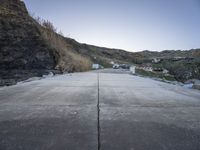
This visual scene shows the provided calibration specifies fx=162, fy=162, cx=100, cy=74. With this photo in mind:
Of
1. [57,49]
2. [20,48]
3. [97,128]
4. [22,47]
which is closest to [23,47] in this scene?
[22,47]

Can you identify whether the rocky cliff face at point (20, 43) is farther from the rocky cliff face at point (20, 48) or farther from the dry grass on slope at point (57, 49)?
the dry grass on slope at point (57, 49)

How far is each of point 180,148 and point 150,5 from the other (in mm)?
11682

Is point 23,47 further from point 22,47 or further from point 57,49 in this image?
point 57,49

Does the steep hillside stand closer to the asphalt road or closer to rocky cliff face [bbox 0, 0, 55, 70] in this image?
rocky cliff face [bbox 0, 0, 55, 70]

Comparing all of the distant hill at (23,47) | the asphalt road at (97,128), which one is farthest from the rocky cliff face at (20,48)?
the asphalt road at (97,128)

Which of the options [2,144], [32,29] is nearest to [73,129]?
[2,144]

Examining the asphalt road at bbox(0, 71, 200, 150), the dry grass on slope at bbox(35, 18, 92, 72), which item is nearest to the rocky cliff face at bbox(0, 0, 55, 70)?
the dry grass on slope at bbox(35, 18, 92, 72)

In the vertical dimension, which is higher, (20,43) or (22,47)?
(20,43)

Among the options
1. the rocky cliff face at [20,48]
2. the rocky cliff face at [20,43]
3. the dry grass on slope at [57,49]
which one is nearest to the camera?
the rocky cliff face at [20,48]

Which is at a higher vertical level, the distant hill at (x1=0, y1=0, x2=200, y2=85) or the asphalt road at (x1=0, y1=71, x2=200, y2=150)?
the distant hill at (x1=0, y1=0, x2=200, y2=85)

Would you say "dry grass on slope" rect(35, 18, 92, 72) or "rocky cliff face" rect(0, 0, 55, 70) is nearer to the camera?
"rocky cliff face" rect(0, 0, 55, 70)

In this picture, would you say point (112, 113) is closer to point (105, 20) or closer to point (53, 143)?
point (53, 143)

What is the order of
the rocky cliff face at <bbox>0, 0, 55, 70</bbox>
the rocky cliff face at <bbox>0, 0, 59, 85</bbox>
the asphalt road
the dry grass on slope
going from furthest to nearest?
the dry grass on slope, the rocky cliff face at <bbox>0, 0, 55, 70</bbox>, the rocky cliff face at <bbox>0, 0, 59, 85</bbox>, the asphalt road

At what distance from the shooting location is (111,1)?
488 inches
